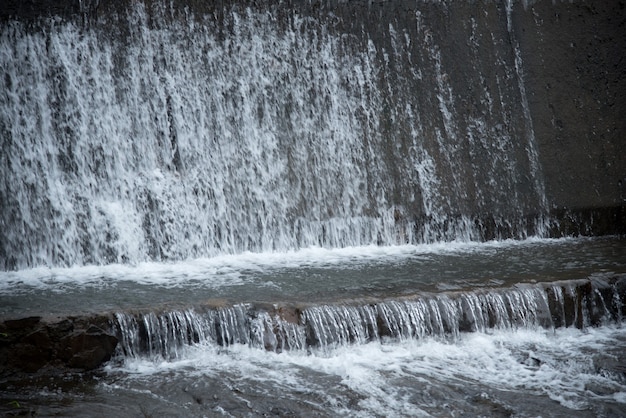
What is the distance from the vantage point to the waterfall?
847 centimetres

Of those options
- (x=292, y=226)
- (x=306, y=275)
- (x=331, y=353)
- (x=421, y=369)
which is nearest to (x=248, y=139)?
(x=292, y=226)

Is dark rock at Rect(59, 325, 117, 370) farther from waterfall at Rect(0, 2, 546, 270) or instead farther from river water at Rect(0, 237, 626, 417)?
waterfall at Rect(0, 2, 546, 270)

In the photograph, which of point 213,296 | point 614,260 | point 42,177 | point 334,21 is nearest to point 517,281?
point 614,260

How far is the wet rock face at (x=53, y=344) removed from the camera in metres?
5.50

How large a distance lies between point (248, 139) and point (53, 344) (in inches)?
168

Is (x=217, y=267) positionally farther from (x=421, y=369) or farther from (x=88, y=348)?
(x=421, y=369)

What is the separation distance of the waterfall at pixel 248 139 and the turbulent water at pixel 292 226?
0.02 m

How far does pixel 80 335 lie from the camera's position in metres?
5.64

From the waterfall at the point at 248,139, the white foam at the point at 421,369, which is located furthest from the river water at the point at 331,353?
the waterfall at the point at 248,139

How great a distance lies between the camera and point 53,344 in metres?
5.60

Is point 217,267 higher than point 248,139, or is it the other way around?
point 248,139

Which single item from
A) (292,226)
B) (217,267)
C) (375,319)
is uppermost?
(292,226)

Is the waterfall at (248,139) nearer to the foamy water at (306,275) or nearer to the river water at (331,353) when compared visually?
the foamy water at (306,275)

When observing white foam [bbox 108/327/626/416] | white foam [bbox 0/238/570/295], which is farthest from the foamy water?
white foam [bbox 108/327/626/416]
